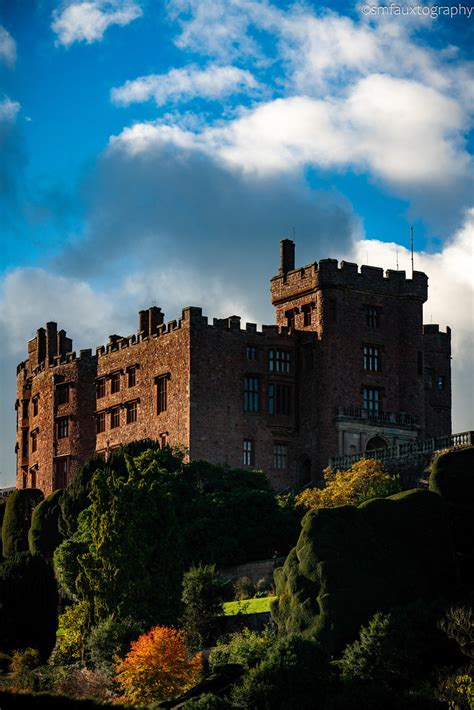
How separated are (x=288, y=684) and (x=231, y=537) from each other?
79.6 feet

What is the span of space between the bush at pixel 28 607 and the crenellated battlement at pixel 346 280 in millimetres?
26992

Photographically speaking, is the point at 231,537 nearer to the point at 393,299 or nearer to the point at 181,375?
the point at 181,375

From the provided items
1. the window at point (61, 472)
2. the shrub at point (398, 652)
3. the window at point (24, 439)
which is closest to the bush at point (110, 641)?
the shrub at point (398, 652)

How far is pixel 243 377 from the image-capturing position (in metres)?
81.3

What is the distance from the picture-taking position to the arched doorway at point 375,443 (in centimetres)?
8031

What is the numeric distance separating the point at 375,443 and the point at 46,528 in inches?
654

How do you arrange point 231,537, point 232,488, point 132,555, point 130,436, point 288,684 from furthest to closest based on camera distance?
point 130,436
point 232,488
point 231,537
point 132,555
point 288,684

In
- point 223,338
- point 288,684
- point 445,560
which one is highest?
point 223,338

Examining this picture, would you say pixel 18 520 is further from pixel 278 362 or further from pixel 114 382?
pixel 278 362

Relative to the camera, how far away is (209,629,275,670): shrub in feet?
149

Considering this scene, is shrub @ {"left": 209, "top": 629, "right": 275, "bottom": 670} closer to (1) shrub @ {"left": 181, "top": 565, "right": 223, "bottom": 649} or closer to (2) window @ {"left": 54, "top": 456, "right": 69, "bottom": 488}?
(1) shrub @ {"left": 181, "top": 565, "right": 223, "bottom": 649}

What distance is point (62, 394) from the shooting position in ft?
297

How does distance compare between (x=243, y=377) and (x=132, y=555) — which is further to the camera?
(x=243, y=377)

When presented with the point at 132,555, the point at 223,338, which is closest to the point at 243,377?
the point at 223,338
